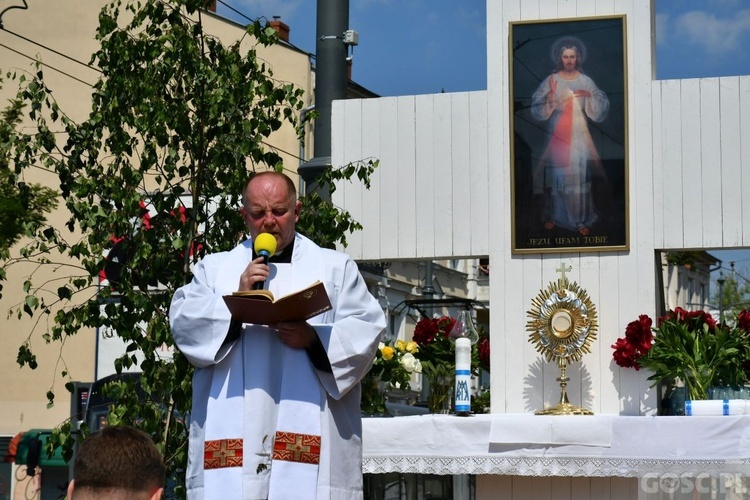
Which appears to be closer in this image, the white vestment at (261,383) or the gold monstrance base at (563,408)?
the white vestment at (261,383)

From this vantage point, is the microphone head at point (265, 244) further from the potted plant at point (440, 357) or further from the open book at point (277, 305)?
the potted plant at point (440, 357)

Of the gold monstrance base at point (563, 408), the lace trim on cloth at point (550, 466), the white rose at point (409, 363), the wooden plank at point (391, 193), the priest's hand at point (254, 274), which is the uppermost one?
the wooden plank at point (391, 193)

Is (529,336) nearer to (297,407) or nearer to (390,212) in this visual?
(390,212)

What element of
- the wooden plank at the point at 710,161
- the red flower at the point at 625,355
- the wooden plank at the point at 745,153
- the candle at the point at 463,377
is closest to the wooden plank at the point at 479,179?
the candle at the point at 463,377

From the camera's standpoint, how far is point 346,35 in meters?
8.75

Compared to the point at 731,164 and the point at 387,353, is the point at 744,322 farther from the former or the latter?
the point at 387,353

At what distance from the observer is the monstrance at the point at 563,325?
809 centimetres

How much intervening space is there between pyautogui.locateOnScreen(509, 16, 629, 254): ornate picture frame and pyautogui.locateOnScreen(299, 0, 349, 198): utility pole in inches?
44.4

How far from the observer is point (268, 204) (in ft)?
16.4

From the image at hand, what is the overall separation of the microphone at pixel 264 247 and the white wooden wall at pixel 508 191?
3.68 metres

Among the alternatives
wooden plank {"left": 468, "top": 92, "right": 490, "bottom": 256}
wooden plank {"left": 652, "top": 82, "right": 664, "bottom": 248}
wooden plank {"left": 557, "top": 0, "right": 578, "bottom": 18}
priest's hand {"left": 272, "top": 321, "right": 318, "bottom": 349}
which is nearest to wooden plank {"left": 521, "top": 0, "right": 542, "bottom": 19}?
wooden plank {"left": 557, "top": 0, "right": 578, "bottom": 18}

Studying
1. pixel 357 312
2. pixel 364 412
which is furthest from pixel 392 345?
pixel 357 312

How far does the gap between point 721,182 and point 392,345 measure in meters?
2.22

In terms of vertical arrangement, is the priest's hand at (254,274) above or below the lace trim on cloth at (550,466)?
above
